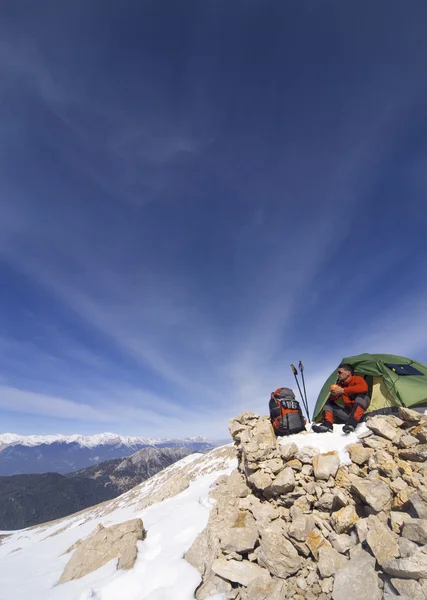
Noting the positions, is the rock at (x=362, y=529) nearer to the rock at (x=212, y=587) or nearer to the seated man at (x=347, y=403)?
the seated man at (x=347, y=403)

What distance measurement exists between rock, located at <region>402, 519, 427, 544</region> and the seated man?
404 cm

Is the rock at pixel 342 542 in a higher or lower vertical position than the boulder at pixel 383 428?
lower

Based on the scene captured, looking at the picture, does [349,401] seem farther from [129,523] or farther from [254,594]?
[129,523]

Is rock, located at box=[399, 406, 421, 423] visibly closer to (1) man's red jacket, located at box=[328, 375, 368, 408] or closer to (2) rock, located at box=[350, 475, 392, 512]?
(1) man's red jacket, located at box=[328, 375, 368, 408]

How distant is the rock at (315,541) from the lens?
26.8ft

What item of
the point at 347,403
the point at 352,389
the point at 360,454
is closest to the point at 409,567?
the point at 360,454

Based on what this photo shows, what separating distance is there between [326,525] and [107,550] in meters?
8.90

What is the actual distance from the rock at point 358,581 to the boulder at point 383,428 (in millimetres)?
3738

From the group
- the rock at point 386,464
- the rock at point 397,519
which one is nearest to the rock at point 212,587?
the rock at point 397,519

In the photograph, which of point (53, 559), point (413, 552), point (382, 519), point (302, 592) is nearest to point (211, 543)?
point (302, 592)

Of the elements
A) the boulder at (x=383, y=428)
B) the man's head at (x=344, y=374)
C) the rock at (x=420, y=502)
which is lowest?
the rock at (x=420, y=502)

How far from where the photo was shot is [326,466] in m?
9.60

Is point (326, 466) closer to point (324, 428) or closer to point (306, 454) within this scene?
point (306, 454)

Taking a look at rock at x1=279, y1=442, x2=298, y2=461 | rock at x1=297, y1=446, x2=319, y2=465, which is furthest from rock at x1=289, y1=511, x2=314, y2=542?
rock at x1=279, y1=442, x2=298, y2=461
